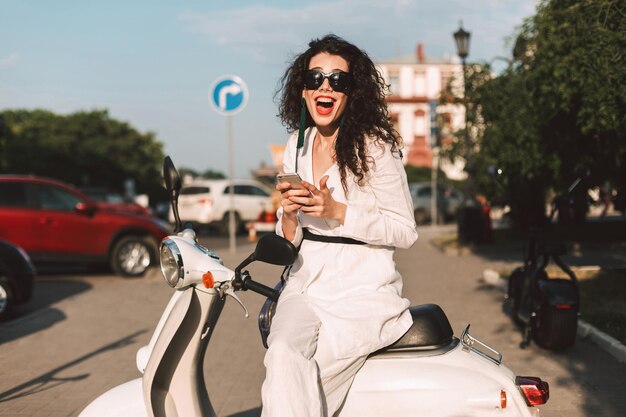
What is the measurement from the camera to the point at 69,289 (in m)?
11.3

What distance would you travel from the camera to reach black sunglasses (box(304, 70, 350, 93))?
2990 mm

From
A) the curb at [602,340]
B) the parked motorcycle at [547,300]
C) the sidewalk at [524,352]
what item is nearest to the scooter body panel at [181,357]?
the sidewalk at [524,352]

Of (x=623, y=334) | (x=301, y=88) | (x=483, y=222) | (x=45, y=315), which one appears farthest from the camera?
(x=483, y=222)

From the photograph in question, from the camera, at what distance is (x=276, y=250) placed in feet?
8.49

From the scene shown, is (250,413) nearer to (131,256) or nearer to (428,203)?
(131,256)

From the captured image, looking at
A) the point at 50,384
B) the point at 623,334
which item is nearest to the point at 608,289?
the point at 623,334

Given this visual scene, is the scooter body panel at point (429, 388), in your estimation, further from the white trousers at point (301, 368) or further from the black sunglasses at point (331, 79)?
the black sunglasses at point (331, 79)

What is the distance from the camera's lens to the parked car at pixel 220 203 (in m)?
25.5

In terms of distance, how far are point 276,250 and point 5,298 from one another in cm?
698

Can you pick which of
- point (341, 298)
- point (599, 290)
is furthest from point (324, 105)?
point (599, 290)

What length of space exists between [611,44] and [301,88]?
542cm

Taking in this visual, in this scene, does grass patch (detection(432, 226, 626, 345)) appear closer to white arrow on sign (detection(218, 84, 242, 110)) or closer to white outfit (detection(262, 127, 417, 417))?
white outfit (detection(262, 127, 417, 417))

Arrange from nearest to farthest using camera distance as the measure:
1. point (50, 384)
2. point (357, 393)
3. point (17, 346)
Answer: point (357, 393) < point (50, 384) < point (17, 346)

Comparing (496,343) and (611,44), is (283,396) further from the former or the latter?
(611,44)
